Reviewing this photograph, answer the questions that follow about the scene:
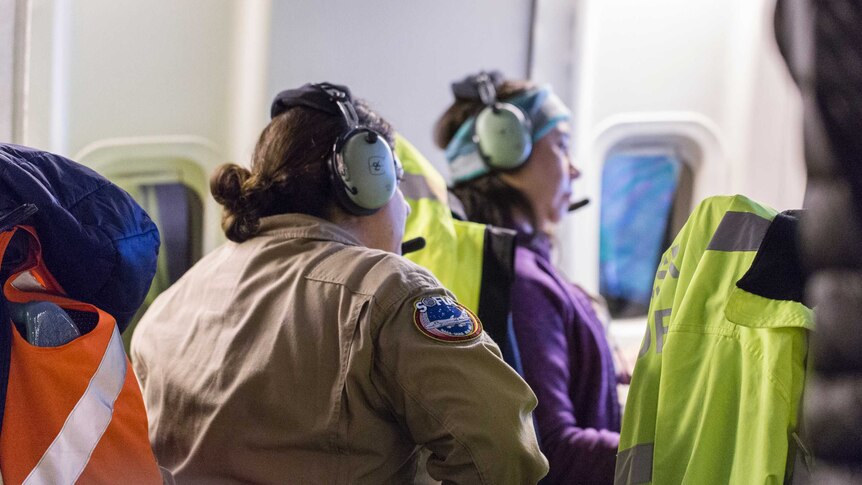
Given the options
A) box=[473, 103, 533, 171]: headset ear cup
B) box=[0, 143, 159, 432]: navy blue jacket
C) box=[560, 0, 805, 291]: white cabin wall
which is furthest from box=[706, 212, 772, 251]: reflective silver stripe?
box=[560, 0, 805, 291]: white cabin wall

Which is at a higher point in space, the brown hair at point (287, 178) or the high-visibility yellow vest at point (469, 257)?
the brown hair at point (287, 178)

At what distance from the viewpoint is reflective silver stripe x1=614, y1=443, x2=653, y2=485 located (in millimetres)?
1619

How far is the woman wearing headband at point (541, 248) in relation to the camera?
7.67 feet

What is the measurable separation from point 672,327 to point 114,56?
2055 mm

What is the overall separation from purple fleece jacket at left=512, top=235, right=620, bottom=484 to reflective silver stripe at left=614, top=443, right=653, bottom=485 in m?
0.61

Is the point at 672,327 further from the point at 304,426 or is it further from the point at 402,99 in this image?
the point at 402,99

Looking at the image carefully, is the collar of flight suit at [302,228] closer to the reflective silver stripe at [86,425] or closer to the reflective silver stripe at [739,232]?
the reflective silver stripe at [86,425]

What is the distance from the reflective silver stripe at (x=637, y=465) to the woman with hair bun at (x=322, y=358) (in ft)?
0.43

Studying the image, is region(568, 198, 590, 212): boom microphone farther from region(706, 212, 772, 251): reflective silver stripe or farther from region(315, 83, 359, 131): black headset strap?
region(706, 212, 772, 251): reflective silver stripe

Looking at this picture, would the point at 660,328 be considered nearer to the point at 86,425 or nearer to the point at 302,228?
the point at 302,228

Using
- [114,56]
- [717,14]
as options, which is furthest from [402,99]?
[717,14]

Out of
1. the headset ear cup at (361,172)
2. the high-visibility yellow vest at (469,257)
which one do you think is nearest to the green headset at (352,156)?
the headset ear cup at (361,172)

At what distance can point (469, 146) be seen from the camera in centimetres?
293

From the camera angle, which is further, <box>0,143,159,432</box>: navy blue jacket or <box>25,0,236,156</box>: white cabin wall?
<box>25,0,236,156</box>: white cabin wall
